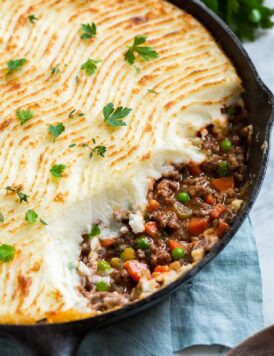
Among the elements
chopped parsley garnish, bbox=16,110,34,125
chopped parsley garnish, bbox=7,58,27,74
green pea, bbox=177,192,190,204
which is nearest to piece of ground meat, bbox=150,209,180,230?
green pea, bbox=177,192,190,204

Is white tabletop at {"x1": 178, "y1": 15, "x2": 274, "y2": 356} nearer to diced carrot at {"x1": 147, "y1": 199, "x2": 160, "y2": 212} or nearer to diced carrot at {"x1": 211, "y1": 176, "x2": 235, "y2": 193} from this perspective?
diced carrot at {"x1": 211, "y1": 176, "x2": 235, "y2": 193}

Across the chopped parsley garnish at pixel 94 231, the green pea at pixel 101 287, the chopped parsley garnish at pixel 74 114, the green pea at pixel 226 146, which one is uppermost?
the chopped parsley garnish at pixel 74 114

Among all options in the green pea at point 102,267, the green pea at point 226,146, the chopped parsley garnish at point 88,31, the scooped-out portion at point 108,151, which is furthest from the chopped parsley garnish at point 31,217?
the chopped parsley garnish at point 88,31

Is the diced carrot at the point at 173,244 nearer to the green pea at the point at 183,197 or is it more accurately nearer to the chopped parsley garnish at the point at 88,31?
the green pea at the point at 183,197

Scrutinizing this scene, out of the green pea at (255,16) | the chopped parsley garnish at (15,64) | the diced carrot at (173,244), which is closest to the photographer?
the diced carrot at (173,244)

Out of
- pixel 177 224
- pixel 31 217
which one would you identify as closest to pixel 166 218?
pixel 177 224

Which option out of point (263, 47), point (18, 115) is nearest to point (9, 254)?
point (18, 115)
